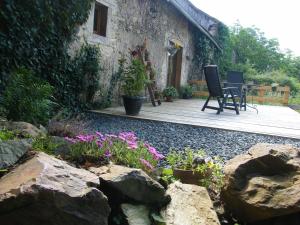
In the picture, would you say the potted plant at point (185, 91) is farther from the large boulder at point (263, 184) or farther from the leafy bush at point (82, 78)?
the large boulder at point (263, 184)

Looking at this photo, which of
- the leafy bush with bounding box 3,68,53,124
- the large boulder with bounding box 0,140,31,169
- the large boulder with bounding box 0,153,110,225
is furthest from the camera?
the leafy bush with bounding box 3,68,53,124

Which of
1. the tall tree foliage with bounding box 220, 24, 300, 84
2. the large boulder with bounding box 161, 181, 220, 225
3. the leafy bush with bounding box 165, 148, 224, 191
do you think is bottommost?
the large boulder with bounding box 161, 181, 220, 225

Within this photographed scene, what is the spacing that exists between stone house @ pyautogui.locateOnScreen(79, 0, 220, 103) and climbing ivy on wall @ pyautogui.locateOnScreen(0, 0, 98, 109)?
56 cm

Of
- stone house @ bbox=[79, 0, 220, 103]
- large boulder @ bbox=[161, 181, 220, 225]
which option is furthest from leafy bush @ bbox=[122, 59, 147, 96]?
large boulder @ bbox=[161, 181, 220, 225]

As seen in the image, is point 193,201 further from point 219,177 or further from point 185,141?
point 185,141

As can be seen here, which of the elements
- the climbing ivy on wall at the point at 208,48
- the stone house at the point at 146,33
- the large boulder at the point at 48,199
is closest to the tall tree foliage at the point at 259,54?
the climbing ivy on wall at the point at 208,48

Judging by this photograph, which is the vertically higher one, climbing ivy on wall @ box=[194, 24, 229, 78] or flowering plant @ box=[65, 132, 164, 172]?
climbing ivy on wall @ box=[194, 24, 229, 78]

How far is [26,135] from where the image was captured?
2.40 meters

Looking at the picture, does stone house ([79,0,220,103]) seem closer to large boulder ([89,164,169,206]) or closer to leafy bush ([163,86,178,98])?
leafy bush ([163,86,178,98])

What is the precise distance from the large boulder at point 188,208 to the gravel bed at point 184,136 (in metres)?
1.51

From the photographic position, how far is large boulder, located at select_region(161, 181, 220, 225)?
186 cm

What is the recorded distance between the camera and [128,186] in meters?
1.80

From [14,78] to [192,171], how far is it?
103 inches

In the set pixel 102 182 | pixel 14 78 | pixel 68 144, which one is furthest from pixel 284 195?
pixel 14 78
